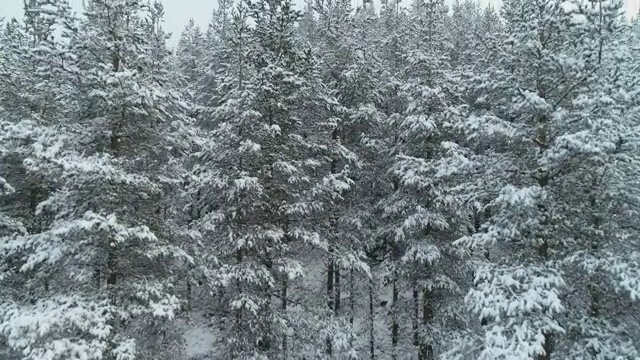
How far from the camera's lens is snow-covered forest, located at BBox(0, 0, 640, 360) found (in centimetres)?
1027

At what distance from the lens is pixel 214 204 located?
51.9 ft

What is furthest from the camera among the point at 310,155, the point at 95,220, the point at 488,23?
the point at 488,23

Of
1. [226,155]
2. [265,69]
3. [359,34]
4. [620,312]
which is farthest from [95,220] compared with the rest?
[359,34]

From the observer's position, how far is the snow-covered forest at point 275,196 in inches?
404

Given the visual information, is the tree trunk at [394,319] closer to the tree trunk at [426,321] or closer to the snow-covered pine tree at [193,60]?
the tree trunk at [426,321]

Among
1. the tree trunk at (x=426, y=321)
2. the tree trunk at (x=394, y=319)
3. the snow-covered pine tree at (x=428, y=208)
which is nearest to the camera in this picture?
the snow-covered pine tree at (x=428, y=208)

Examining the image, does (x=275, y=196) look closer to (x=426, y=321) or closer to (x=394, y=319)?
(x=394, y=319)

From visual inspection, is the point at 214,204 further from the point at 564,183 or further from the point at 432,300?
the point at 564,183

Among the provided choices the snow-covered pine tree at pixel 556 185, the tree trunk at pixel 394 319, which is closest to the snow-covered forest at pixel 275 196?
the snow-covered pine tree at pixel 556 185

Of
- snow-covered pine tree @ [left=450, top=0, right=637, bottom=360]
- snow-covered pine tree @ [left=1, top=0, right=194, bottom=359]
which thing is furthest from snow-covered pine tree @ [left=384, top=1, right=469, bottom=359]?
snow-covered pine tree @ [left=1, top=0, right=194, bottom=359]

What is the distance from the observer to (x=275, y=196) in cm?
1612

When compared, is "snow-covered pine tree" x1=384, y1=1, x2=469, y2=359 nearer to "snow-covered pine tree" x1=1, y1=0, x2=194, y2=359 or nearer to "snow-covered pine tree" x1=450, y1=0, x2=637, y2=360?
"snow-covered pine tree" x1=450, y1=0, x2=637, y2=360

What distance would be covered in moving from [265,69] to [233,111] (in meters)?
1.74

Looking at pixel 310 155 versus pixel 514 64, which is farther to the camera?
pixel 310 155
